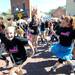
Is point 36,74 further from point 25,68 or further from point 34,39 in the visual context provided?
point 34,39

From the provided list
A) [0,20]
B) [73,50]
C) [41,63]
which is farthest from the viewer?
[0,20]

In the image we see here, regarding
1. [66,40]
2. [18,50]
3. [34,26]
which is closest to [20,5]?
[34,26]

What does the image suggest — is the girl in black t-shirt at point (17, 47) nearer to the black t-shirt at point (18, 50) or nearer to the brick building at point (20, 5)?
the black t-shirt at point (18, 50)

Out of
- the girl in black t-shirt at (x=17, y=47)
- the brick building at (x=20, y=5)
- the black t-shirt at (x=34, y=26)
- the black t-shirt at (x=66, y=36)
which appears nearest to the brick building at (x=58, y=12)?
the brick building at (x=20, y=5)

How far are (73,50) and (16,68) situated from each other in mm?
2421

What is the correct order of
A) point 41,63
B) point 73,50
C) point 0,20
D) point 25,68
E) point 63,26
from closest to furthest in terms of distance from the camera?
point 63,26 → point 73,50 → point 25,68 → point 41,63 → point 0,20

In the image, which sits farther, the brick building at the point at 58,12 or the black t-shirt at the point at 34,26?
the brick building at the point at 58,12

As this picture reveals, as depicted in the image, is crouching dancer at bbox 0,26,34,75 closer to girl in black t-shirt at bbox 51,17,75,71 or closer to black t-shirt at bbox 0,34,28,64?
black t-shirt at bbox 0,34,28,64

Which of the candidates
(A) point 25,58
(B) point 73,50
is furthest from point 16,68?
(B) point 73,50

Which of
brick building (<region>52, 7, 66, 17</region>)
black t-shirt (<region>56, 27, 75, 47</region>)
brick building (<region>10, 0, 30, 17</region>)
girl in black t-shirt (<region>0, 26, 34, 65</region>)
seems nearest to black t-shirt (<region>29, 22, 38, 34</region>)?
black t-shirt (<region>56, 27, 75, 47</region>)

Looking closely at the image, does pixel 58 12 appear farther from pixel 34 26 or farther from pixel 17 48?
pixel 17 48

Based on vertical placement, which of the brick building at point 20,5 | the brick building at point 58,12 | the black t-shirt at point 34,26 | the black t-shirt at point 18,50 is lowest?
the brick building at point 58,12

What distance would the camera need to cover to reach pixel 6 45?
5.91 metres

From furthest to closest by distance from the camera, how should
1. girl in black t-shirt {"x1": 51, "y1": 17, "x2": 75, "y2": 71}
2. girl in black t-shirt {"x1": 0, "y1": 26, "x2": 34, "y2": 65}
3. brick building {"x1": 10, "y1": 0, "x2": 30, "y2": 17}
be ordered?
1. brick building {"x1": 10, "y1": 0, "x2": 30, "y2": 17}
2. girl in black t-shirt {"x1": 51, "y1": 17, "x2": 75, "y2": 71}
3. girl in black t-shirt {"x1": 0, "y1": 26, "x2": 34, "y2": 65}
